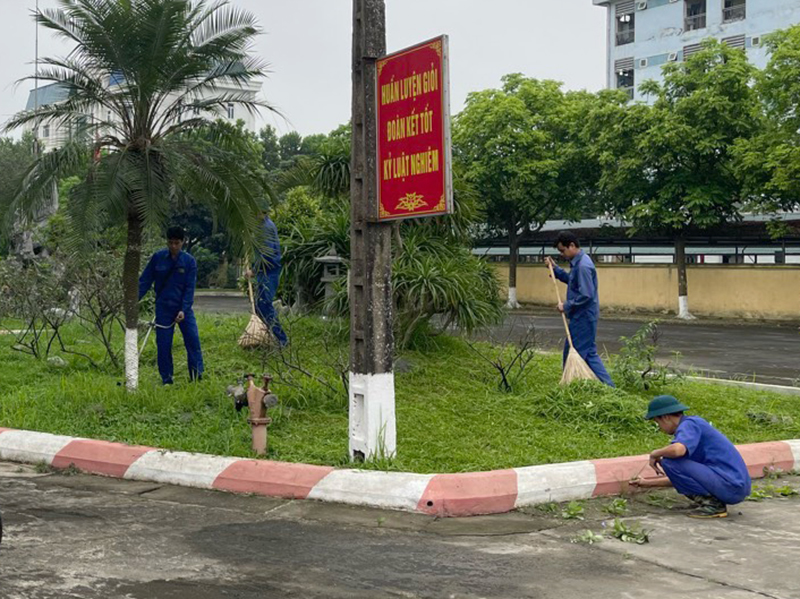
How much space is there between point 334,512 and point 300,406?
267 centimetres

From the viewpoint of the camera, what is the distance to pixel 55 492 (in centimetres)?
647

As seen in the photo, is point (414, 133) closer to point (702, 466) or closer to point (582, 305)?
point (702, 466)

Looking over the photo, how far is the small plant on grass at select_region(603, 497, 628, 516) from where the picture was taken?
6.06m

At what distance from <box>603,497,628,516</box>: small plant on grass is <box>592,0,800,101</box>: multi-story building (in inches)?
1588

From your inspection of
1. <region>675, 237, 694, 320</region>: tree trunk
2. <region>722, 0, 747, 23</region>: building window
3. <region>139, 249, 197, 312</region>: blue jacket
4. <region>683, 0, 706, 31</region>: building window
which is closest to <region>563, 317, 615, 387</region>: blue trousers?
<region>139, 249, 197, 312</region>: blue jacket

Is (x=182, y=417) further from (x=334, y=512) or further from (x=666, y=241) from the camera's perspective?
(x=666, y=241)

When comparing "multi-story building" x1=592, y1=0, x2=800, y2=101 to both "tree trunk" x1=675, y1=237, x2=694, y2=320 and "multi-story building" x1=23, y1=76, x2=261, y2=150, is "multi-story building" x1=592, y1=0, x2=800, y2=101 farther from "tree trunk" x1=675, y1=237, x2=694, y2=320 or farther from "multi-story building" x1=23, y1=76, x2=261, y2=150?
"multi-story building" x1=23, y1=76, x2=261, y2=150

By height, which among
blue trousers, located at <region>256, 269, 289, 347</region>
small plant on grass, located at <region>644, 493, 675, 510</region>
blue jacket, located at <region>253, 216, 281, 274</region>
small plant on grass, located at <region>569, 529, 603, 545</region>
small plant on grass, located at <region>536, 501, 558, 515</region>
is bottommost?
small plant on grass, located at <region>644, 493, 675, 510</region>

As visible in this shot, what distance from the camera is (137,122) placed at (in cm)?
903

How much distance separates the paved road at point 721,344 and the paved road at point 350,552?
5158 millimetres

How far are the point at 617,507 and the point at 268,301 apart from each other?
588 centimetres

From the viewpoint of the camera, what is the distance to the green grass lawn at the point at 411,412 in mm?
7262

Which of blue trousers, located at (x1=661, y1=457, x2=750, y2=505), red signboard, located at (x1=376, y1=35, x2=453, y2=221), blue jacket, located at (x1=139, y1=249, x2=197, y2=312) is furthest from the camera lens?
blue jacket, located at (x1=139, y1=249, x2=197, y2=312)

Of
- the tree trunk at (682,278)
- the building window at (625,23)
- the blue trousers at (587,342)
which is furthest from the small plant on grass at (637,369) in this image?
the building window at (625,23)
